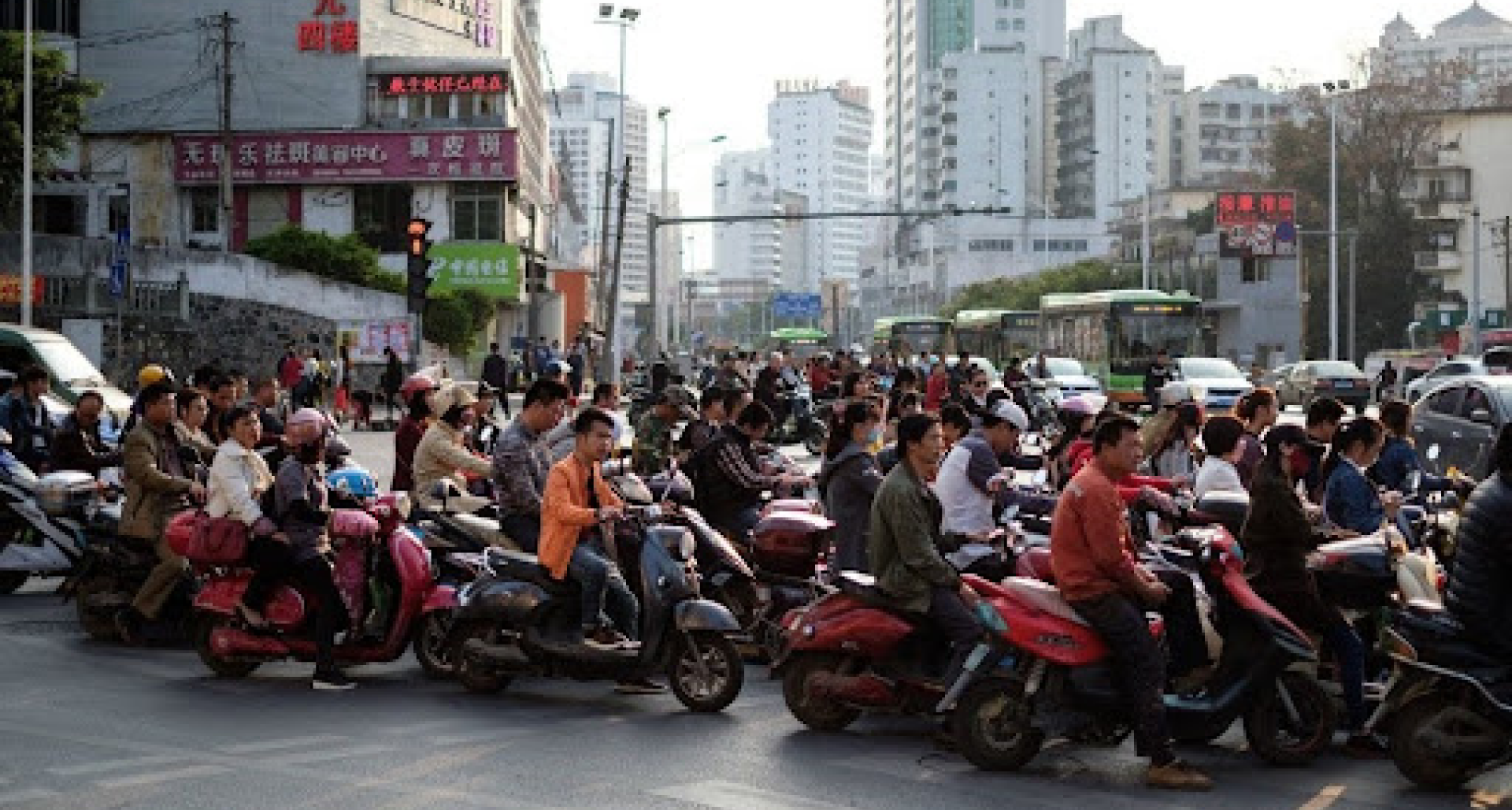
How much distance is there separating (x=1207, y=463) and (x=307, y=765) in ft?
16.0

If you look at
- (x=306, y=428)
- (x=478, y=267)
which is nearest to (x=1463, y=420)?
(x=306, y=428)

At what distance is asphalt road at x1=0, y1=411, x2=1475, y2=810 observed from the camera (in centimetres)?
850

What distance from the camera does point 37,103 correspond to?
156ft

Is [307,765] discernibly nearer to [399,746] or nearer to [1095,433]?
[399,746]

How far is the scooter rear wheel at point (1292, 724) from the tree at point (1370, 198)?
74633 millimetres

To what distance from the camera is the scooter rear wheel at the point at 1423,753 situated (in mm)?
8461

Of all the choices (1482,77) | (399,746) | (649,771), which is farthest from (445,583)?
(1482,77)

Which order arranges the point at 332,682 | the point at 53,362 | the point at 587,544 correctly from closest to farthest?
the point at 587,544, the point at 332,682, the point at 53,362

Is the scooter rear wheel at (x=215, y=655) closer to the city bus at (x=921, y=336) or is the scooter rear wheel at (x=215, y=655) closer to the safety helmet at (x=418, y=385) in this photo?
the safety helmet at (x=418, y=385)

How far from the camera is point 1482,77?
124438 millimetres

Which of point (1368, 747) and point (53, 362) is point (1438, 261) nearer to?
point (53, 362)

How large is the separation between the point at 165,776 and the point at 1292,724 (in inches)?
192

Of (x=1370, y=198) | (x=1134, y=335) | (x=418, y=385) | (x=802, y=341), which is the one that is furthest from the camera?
(x=1370, y=198)

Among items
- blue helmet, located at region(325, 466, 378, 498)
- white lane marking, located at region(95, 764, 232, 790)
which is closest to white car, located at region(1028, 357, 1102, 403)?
blue helmet, located at region(325, 466, 378, 498)
